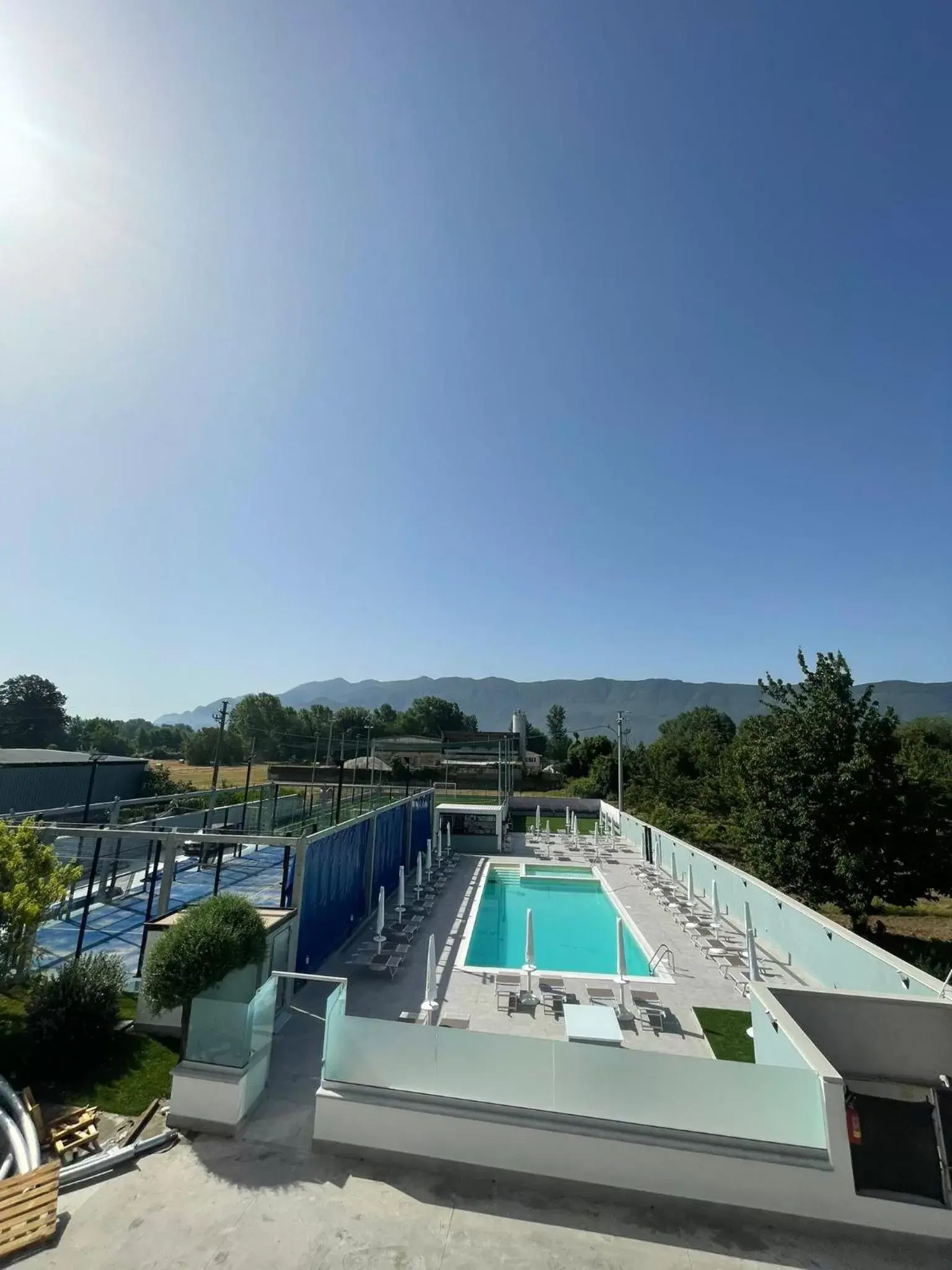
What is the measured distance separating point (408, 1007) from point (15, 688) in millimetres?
96305

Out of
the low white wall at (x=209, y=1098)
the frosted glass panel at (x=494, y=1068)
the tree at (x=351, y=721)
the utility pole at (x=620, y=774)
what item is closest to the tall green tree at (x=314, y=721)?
the tree at (x=351, y=721)

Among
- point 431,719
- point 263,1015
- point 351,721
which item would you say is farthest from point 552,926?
point 431,719

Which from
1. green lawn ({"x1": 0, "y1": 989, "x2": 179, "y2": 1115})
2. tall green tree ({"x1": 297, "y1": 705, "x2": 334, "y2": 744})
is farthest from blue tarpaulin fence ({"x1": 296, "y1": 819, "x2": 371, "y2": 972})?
tall green tree ({"x1": 297, "y1": 705, "x2": 334, "y2": 744})

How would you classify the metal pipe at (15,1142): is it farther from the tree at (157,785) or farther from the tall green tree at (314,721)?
the tall green tree at (314,721)

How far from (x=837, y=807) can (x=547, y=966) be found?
8.61 m

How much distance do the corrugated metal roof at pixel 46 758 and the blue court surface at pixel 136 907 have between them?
45.1 feet

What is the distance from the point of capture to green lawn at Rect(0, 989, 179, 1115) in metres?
7.28

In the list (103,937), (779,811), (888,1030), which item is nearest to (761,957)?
(779,811)

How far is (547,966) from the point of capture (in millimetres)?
14672

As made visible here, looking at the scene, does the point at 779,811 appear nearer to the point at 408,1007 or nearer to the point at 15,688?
the point at 408,1007

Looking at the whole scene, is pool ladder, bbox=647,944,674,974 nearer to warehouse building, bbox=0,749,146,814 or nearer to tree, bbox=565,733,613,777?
warehouse building, bbox=0,749,146,814

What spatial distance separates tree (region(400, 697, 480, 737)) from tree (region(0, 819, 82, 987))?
97578 mm

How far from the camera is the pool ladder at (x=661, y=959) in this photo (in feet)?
41.5

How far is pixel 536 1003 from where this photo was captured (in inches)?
427
